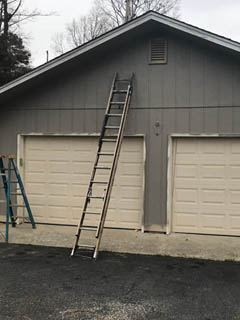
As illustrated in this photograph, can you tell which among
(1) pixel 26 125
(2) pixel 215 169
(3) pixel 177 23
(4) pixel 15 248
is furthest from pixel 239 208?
(1) pixel 26 125

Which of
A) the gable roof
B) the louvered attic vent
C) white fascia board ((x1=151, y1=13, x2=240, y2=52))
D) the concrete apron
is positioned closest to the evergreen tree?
the gable roof

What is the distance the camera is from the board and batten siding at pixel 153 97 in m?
7.77

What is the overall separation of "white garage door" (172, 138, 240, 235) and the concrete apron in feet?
1.01

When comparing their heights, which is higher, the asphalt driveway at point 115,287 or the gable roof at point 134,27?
the gable roof at point 134,27

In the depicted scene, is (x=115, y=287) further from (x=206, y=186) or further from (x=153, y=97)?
(x=153, y=97)

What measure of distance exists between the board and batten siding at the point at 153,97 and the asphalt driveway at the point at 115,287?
235cm

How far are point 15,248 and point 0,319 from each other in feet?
9.56

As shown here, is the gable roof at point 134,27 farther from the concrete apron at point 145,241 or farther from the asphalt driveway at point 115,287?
the asphalt driveway at point 115,287

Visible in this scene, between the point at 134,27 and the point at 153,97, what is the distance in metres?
1.48

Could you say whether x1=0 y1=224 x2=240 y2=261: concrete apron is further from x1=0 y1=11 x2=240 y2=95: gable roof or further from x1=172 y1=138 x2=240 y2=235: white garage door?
x1=0 y1=11 x2=240 y2=95: gable roof

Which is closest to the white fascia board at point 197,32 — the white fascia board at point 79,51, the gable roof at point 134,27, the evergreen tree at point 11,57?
the gable roof at point 134,27

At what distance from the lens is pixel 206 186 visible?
7.94 m

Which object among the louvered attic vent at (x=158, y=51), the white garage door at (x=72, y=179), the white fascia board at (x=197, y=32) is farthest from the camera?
the white garage door at (x=72, y=179)

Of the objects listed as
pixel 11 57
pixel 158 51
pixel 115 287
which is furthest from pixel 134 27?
pixel 11 57
